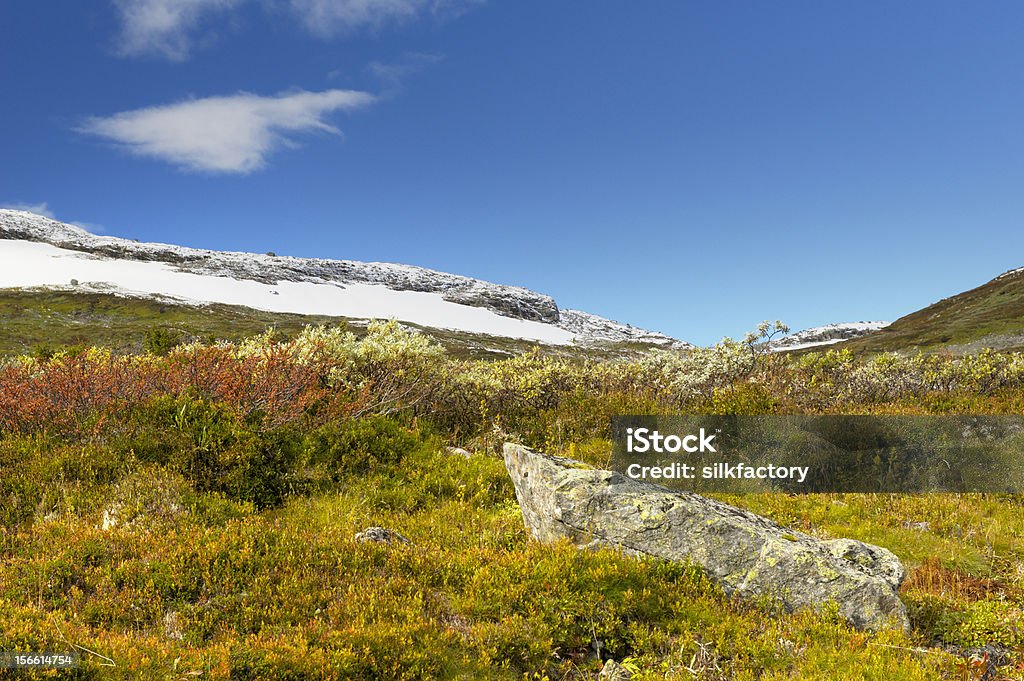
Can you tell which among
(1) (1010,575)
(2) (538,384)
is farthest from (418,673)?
(2) (538,384)

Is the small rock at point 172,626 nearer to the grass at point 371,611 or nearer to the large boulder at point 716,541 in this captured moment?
the grass at point 371,611

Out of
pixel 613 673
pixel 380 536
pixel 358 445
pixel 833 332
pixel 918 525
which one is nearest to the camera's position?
pixel 613 673

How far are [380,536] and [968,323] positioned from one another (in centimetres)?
8483

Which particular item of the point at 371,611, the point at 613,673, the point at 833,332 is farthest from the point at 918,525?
the point at 833,332

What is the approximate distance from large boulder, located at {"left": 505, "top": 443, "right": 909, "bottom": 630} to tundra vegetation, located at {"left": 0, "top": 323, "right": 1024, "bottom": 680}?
10.3 inches

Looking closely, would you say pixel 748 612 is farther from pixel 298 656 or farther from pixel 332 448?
pixel 332 448

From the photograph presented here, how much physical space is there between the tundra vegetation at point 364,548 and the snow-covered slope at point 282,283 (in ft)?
312

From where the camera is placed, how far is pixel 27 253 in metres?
120

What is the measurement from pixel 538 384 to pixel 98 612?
9415 mm

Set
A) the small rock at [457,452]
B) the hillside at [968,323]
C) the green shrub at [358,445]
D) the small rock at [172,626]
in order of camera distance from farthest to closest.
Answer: the hillside at [968,323] < the small rock at [457,452] < the green shrub at [358,445] < the small rock at [172,626]

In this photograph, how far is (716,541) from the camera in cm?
627

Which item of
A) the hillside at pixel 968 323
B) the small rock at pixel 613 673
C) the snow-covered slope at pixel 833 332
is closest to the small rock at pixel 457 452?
the small rock at pixel 613 673

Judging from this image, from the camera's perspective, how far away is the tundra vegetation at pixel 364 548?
4723mm

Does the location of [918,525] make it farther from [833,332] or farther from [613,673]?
[833,332]
